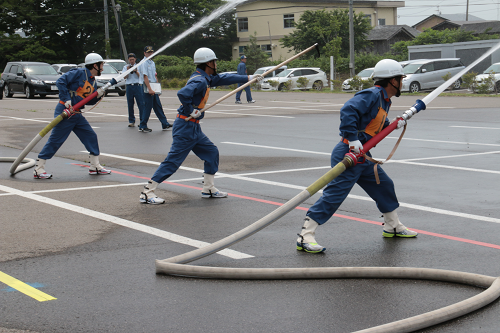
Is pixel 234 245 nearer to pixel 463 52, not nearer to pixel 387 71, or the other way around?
pixel 387 71

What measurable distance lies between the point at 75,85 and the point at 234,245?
15.4ft

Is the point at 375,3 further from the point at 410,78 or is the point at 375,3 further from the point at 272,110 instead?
the point at 272,110

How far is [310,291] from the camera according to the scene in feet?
14.2

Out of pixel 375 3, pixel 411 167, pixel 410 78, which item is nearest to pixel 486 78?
pixel 410 78

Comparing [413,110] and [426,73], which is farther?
[426,73]

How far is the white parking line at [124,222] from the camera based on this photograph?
530 centimetres

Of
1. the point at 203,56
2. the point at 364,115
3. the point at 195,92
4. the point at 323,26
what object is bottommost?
the point at 364,115

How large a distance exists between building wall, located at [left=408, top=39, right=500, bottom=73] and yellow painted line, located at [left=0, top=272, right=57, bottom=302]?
36.2 m

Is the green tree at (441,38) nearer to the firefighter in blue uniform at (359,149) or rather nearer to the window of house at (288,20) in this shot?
the window of house at (288,20)

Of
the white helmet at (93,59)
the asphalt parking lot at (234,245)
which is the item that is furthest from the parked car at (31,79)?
the white helmet at (93,59)

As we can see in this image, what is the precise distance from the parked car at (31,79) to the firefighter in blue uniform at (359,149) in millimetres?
25928

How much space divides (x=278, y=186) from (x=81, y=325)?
4809mm

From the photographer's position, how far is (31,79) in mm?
29438

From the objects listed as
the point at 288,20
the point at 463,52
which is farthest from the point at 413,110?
the point at 288,20
